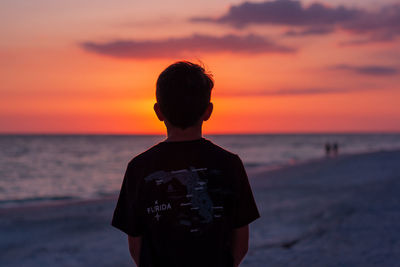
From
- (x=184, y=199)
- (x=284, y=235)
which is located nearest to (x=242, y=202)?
(x=184, y=199)

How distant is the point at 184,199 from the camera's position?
2.07m

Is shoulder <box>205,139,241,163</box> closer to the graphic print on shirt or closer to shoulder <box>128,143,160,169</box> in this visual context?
the graphic print on shirt

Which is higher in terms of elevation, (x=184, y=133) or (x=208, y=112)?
(x=208, y=112)

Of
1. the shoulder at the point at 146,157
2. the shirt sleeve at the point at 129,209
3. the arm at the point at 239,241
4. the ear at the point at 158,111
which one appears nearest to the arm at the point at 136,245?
the shirt sleeve at the point at 129,209

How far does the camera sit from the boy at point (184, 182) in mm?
2062

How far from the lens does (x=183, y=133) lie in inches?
83.0

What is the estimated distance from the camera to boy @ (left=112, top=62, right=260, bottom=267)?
2062 millimetres

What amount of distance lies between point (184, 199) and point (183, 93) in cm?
53

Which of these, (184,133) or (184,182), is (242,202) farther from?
(184,133)

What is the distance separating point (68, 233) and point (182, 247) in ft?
26.4

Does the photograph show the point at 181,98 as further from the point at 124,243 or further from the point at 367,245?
the point at 124,243

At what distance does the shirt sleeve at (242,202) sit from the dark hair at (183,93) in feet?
1.16

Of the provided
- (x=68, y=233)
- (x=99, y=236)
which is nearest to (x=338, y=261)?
(x=99, y=236)

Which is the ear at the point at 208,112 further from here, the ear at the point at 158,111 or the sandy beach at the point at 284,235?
the sandy beach at the point at 284,235
